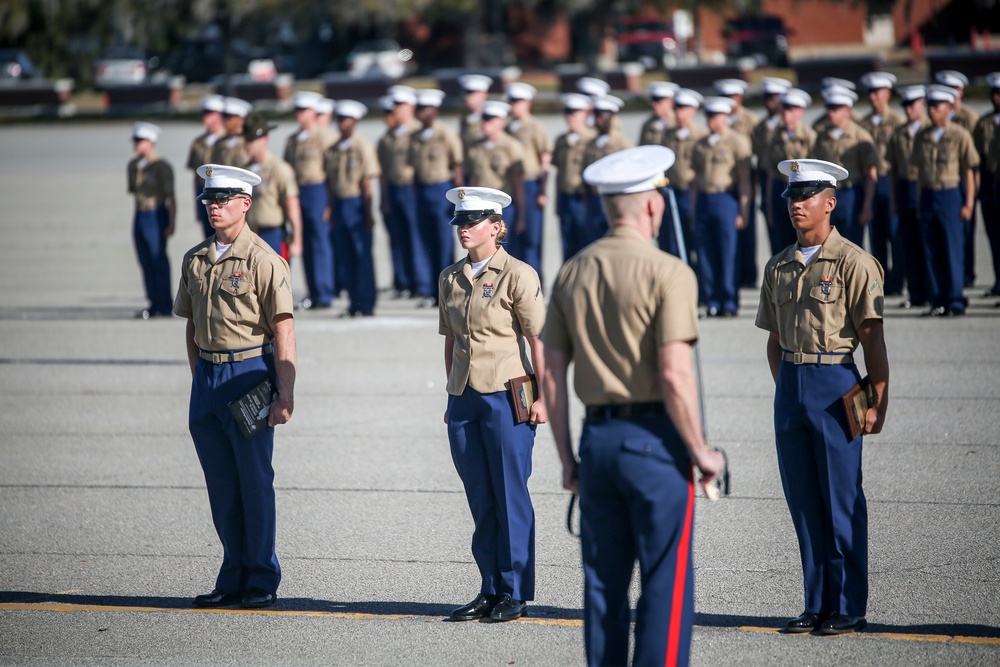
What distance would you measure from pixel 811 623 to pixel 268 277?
116 inches

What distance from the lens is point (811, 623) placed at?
5492mm

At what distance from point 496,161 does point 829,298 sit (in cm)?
916

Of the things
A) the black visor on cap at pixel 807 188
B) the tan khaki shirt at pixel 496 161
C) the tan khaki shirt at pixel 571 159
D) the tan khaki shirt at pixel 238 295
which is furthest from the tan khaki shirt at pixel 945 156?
the tan khaki shirt at pixel 238 295

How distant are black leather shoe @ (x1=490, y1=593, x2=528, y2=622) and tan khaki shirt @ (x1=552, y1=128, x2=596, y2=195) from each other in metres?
9.17

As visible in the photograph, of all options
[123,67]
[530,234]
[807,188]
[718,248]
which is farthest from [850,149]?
[123,67]

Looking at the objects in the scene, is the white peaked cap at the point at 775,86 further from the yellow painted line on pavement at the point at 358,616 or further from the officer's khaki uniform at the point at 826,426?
the yellow painted line on pavement at the point at 358,616

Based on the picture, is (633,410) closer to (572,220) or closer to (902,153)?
(902,153)

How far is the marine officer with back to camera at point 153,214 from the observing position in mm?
14453

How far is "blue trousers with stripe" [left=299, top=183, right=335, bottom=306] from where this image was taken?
14711 mm

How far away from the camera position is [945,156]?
482 inches

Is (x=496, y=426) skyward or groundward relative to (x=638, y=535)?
groundward

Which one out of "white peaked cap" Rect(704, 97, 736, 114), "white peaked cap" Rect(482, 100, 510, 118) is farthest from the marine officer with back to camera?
"white peaked cap" Rect(704, 97, 736, 114)

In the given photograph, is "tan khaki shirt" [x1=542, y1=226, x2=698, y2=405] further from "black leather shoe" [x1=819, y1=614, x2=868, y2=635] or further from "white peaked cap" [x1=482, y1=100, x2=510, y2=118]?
"white peaked cap" [x1=482, y1=100, x2=510, y2=118]

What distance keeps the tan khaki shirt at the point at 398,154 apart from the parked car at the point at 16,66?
39836 millimetres
